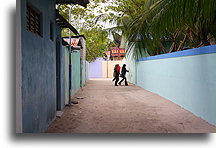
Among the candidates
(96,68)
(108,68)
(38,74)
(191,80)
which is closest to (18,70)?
(38,74)

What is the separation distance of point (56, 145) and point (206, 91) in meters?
3.62

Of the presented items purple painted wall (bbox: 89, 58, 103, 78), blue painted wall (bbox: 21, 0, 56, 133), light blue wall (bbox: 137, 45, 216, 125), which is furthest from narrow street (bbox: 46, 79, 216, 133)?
purple painted wall (bbox: 89, 58, 103, 78)

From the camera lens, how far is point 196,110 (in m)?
6.91

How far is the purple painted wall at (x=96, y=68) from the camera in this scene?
31253mm

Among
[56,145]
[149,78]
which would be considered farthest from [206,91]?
[149,78]

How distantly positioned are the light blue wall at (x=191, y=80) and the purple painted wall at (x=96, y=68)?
19.3 m

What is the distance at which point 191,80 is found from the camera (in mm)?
7297

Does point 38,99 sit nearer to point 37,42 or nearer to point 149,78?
point 37,42

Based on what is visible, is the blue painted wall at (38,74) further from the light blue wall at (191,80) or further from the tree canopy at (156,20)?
the light blue wall at (191,80)

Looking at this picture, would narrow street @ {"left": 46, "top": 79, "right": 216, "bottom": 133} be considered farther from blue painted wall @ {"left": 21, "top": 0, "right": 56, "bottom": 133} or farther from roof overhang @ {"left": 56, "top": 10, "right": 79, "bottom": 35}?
roof overhang @ {"left": 56, "top": 10, "right": 79, "bottom": 35}

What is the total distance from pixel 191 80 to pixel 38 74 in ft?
14.0

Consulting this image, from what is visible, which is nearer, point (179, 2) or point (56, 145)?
point (56, 145)

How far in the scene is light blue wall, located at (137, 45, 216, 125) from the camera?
19.2ft

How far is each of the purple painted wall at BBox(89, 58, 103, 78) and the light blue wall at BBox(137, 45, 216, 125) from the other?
19.3m
